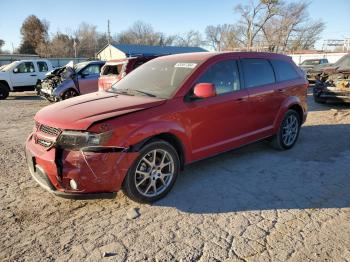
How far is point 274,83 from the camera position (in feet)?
17.8

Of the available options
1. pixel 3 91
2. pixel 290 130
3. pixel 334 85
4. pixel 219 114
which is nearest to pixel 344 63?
pixel 334 85

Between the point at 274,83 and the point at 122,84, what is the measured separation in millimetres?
2584

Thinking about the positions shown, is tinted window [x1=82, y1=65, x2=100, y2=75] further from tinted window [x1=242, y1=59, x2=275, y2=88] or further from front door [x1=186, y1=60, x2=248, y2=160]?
front door [x1=186, y1=60, x2=248, y2=160]

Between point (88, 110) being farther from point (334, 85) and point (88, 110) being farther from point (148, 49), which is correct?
point (148, 49)

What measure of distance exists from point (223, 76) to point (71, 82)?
940 centimetres

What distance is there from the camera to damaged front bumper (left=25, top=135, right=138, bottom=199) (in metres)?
3.25

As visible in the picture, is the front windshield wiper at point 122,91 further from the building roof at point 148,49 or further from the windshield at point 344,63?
the building roof at point 148,49

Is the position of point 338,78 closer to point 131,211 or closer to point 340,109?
point 340,109

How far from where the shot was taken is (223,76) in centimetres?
458

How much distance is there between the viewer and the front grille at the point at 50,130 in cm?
343

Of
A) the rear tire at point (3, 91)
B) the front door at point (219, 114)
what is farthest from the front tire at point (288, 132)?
the rear tire at point (3, 91)

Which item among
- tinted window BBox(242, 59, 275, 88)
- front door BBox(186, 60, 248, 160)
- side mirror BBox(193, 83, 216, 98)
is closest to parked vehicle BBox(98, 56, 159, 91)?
tinted window BBox(242, 59, 275, 88)

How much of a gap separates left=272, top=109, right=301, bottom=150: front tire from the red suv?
0.50 feet

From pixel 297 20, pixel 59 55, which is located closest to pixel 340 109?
pixel 297 20
